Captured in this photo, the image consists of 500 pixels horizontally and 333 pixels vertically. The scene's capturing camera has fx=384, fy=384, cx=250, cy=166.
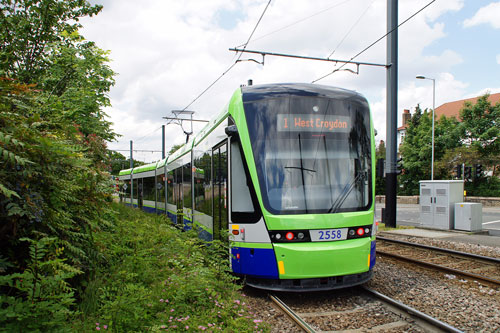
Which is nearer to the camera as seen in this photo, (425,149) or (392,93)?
(392,93)

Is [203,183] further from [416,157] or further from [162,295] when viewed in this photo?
[416,157]

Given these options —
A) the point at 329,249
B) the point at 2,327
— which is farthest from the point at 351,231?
the point at 2,327

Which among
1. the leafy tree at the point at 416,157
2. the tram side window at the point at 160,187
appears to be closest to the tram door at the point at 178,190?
the tram side window at the point at 160,187

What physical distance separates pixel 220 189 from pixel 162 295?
8.94 feet

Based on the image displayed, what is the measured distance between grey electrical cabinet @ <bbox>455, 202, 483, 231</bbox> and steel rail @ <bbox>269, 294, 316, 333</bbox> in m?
11.4

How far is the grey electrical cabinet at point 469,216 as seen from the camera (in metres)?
14.0

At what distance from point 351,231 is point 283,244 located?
1.08 meters

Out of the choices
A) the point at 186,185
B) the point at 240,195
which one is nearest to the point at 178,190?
the point at 186,185

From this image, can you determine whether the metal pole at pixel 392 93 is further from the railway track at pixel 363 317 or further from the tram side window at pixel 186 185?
the railway track at pixel 363 317

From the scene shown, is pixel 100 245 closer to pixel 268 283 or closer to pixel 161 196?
pixel 268 283

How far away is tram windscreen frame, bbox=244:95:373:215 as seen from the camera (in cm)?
559

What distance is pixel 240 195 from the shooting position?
581 cm

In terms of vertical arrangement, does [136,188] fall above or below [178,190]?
below

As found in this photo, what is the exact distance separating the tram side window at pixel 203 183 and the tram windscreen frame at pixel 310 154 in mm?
2275
